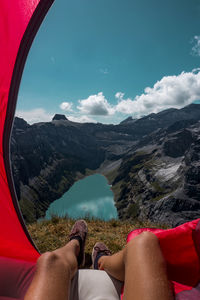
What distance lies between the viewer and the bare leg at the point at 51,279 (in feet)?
5.38

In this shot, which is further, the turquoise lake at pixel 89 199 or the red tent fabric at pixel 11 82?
the turquoise lake at pixel 89 199

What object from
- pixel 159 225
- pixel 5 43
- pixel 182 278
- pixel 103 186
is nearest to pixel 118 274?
pixel 182 278

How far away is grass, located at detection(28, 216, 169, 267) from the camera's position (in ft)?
14.3

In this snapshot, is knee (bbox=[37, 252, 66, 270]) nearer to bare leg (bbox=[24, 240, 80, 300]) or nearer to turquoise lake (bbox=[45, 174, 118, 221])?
bare leg (bbox=[24, 240, 80, 300])

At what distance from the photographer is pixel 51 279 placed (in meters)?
1.79

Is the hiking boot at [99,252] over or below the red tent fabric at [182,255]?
below

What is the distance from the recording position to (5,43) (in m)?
2.40

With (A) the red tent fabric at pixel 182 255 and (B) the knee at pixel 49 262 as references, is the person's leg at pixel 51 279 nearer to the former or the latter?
(B) the knee at pixel 49 262

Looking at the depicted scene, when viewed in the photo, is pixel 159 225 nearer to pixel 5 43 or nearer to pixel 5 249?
pixel 5 249

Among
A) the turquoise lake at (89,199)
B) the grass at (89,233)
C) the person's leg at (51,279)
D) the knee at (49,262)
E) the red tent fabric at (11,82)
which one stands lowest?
the turquoise lake at (89,199)

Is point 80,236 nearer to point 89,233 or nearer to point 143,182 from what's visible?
point 89,233

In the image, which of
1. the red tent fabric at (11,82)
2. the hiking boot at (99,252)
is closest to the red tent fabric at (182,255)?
the hiking boot at (99,252)

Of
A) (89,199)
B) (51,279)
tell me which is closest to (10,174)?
(51,279)

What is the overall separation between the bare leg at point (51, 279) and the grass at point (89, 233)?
1997 mm
